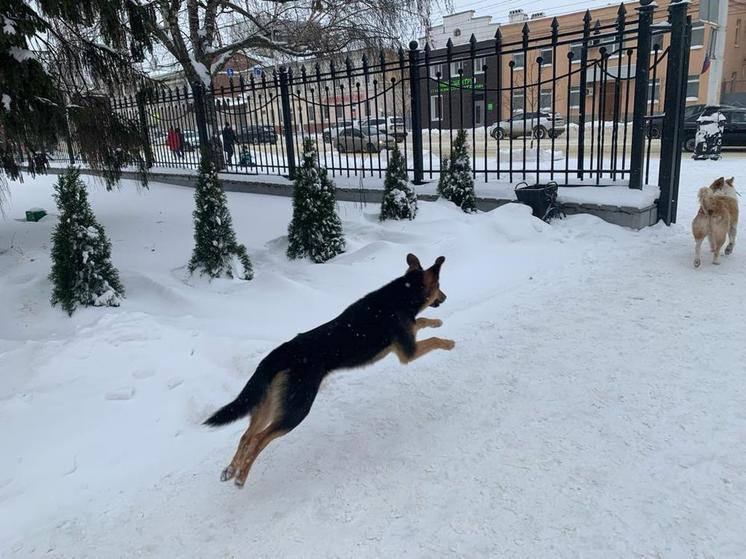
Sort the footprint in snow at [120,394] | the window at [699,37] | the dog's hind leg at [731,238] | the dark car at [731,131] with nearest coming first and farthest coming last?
the footprint in snow at [120,394], the dog's hind leg at [731,238], the dark car at [731,131], the window at [699,37]

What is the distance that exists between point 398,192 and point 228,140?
8668 mm

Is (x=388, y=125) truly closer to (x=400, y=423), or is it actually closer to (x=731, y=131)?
(x=731, y=131)

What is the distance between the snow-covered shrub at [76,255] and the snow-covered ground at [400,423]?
0.18 meters

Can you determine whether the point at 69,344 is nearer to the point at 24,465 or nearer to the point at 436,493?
the point at 24,465

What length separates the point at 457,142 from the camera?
805cm

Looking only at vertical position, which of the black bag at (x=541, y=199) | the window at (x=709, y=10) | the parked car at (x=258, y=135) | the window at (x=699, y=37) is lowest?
the black bag at (x=541, y=199)

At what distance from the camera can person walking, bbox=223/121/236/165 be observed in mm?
13841

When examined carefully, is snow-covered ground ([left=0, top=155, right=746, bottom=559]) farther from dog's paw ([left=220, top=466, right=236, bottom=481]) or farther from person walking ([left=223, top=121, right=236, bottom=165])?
person walking ([left=223, top=121, right=236, bottom=165])

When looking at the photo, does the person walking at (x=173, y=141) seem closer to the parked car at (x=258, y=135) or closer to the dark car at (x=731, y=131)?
the parked car at (x=258, y=135)

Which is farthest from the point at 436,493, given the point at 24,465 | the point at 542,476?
the point at 24,465

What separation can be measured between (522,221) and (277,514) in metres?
5.57

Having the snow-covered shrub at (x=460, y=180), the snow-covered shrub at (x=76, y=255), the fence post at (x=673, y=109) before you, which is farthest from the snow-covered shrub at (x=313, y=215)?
the fence post at (x=673, y=109)

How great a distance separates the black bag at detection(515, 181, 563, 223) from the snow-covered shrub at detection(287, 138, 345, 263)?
290cm

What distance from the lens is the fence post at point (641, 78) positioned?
23.1ft
